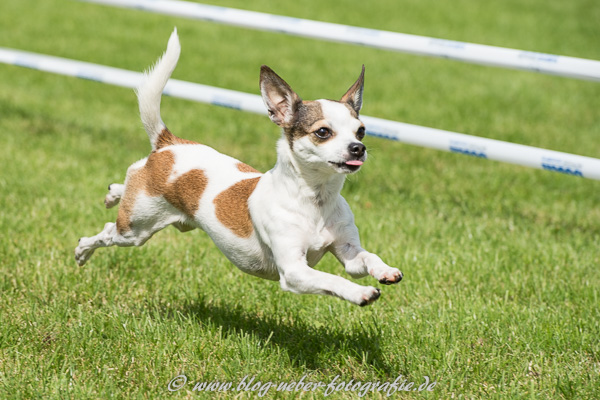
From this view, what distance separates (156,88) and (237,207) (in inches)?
38.4

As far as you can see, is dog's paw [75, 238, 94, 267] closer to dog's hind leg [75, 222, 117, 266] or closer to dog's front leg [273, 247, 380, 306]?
dog's hind leg [75, 222, 117, 266]

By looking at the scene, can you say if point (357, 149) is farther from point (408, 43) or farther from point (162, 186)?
point (408, 43)

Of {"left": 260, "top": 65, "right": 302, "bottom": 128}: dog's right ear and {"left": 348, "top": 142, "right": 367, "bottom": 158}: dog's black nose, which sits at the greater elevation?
{"left": 260, "top": 65, "right": 302, "bottom": 128}: dog's right ear

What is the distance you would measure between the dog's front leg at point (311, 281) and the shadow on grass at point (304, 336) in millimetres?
632

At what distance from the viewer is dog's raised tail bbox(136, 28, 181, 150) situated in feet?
14.5

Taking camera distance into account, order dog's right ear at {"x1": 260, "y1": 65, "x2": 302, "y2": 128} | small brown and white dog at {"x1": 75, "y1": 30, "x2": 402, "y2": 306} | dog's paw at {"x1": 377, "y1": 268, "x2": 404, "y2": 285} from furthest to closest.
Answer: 1. dog's right ear at {"x1": 260, "y1": 65, "x2": 302, "y2": 128}
2. small brown and white dog at {"x1": 75, "y1": 30, "x2": 402, "y2": 306}
3. dog's paw at {"x1": 377, "y1": 268, "x2": 404, "y2": 285}

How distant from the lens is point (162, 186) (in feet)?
13.7

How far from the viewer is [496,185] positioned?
7.50 m

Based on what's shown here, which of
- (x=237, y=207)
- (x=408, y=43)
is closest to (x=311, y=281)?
(x=237, y=207)

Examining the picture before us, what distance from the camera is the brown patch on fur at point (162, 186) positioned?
407 centimetres

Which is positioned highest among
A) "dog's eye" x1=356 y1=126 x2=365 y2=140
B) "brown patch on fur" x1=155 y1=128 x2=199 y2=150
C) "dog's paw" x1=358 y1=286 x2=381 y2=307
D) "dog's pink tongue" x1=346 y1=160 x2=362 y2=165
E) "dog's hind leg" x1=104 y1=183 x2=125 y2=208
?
"dog's eye" x1=356 y1=126 x2=365 y2=140

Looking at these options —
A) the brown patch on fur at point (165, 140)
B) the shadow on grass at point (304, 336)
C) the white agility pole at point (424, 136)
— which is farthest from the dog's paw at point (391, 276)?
the white agility pole at point (424, 136)

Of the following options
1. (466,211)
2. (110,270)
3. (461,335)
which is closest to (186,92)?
(110,270)

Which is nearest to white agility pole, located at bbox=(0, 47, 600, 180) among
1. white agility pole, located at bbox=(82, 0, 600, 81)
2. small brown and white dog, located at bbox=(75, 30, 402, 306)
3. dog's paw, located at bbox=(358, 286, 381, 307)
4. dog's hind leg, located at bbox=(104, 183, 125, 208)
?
white agility pole, located at bbox=(82, 0, 600, 81)
